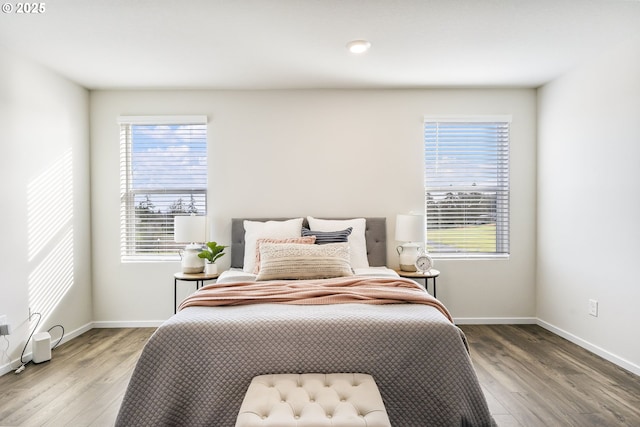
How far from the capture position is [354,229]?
12.7 ft

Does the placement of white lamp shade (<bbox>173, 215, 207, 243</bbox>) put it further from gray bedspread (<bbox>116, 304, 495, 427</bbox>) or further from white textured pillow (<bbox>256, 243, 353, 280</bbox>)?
gray bedspread (<bbox>116, 304, 495, 427</bbox>)

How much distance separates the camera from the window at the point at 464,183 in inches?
166

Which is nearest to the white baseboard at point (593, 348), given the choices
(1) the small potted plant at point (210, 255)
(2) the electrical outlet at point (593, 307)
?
(2) the electrical outlet at point (593, 307)

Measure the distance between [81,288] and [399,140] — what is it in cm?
366

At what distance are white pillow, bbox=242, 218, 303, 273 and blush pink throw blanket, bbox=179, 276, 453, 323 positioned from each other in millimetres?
953

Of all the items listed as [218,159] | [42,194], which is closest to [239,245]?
[218,159]

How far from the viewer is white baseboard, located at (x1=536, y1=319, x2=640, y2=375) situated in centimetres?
295

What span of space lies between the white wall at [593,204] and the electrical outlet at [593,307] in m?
0.04

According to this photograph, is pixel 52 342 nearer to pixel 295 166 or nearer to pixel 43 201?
pixel 43 201

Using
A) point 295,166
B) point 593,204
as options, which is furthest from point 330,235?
point 593,204

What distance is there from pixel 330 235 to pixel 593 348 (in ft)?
8.09

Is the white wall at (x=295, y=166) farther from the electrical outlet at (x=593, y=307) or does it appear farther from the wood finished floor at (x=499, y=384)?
the electrical outlet at (x=593, y=307)

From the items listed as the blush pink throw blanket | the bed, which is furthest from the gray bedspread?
the blush pink throw blanket

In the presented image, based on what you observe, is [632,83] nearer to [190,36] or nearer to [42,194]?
[190,36]
